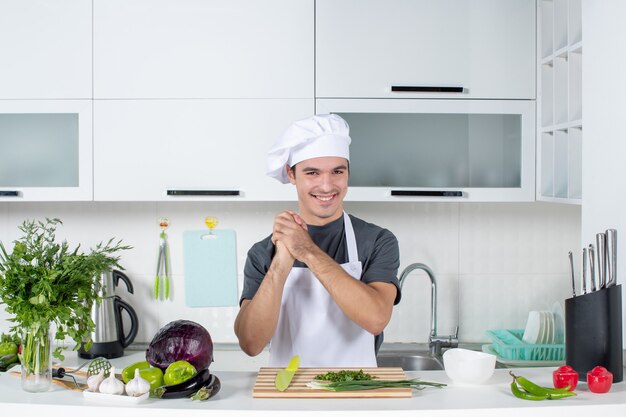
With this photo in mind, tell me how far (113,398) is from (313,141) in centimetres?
93

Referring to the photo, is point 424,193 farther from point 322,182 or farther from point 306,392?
point 306,392

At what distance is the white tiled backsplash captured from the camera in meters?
3.38

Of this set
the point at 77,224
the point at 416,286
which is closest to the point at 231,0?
the point at 77,224

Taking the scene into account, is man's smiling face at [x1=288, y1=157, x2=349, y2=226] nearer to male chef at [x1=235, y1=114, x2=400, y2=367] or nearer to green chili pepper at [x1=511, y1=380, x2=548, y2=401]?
male chef at [x1=235, y1=114, x2=400, y2=367]

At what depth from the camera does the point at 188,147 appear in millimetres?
2963

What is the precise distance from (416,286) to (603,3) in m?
1.50

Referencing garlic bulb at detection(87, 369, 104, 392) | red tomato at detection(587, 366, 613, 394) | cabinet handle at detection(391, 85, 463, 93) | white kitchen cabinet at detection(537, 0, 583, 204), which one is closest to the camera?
garlic bulb at detection(87, 369, 104, 392)

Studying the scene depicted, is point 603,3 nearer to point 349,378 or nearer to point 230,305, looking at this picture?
point 349,378

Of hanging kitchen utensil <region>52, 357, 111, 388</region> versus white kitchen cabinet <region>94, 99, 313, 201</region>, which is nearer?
hanging kitchen utensil <region>52, 357, 111, 388</region>

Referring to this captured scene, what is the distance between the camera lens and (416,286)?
3.40 metres

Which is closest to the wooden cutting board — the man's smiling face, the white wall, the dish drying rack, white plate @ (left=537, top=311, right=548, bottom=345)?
the man's smiling face

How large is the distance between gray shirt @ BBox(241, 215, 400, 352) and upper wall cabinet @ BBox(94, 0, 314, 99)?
28.6 inches

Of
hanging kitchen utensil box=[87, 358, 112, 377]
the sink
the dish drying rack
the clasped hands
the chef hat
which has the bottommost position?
the sink

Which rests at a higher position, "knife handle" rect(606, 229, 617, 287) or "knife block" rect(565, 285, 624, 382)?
"knife handle" rect(606, 229, 617, 287)
